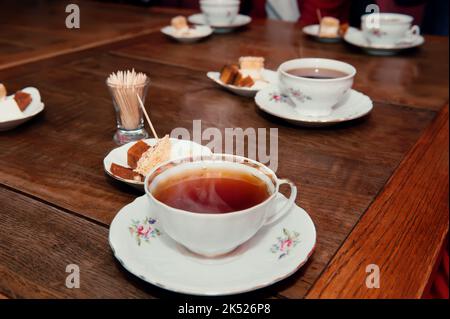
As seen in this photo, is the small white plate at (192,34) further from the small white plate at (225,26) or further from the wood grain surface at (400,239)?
the wood grain surface at (400,239)

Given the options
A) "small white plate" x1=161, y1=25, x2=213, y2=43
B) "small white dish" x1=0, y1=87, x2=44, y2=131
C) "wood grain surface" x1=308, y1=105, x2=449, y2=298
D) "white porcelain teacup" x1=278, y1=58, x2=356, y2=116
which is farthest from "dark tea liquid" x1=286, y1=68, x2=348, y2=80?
"small white plate" x1=161, y1=25, x2=213, y2=43

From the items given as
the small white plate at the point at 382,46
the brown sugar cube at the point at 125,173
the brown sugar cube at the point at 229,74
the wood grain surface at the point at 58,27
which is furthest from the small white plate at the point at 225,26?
the brown sugar cube at the point at 125,173

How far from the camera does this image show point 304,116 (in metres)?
0.98

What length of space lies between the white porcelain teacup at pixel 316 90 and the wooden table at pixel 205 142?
0.15 ft

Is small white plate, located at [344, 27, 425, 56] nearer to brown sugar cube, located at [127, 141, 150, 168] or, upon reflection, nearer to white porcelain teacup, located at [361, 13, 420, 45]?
white porcelain teacup, located at [361, 13, 420, 45]

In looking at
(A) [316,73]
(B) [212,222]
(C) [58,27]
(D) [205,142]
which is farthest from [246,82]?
(C) [58,27]

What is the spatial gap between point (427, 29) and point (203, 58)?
5.21 ft

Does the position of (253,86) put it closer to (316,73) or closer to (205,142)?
(316,73)

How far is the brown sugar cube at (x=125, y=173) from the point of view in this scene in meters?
0.73

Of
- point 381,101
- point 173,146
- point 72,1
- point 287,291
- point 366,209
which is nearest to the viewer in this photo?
point 287,291

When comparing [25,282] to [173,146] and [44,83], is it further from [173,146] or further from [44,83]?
[44,83]

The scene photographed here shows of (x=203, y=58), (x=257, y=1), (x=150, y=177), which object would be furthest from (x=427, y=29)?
(x=150, y=177)

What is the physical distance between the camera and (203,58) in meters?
1.47

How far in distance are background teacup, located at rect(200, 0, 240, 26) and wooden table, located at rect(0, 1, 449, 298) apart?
293 millimetres
